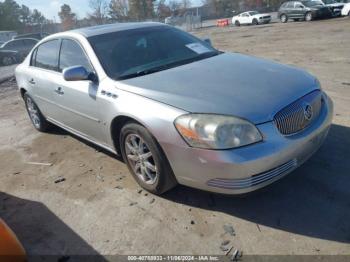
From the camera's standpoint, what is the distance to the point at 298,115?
3037mm

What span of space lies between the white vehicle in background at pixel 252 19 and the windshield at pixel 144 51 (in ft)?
98.0

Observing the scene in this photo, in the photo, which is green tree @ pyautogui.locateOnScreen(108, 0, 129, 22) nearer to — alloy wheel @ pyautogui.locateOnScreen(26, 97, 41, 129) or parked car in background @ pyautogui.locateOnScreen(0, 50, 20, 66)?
parked car in background @ pyautogui.locateOnScreen(0, 50, 20, 66)

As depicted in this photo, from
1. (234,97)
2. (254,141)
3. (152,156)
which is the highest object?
(234,97)

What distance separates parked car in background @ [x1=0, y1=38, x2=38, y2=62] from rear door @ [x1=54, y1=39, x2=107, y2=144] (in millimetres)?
19179

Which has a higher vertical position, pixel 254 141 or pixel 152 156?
pixel 254 141

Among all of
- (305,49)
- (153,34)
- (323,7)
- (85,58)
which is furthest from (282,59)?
(323,7)

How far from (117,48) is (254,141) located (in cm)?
206

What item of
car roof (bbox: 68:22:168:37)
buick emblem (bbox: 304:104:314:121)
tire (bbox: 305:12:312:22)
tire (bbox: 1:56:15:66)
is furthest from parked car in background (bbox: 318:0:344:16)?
buick emblem (bbox: 304:104:314:121)

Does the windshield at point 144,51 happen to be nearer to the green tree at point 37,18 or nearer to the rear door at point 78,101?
the rear door at point 78,101

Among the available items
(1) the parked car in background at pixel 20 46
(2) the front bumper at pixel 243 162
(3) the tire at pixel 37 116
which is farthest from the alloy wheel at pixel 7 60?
(2) the front bumper at pixel 243 162

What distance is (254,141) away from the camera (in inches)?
109

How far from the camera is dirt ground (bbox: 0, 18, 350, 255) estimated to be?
9.36ft

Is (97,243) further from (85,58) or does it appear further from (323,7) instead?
(323,7)

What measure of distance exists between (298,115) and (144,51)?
75.7 inches
